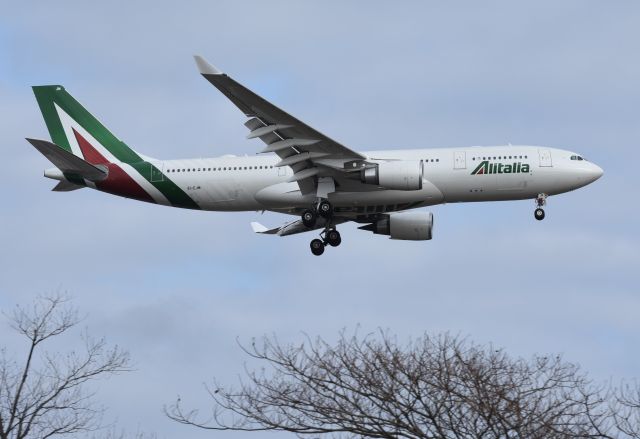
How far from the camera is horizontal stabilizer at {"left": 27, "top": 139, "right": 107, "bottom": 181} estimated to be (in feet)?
171

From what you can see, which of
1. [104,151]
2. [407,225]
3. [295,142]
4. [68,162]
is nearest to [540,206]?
[407,225]

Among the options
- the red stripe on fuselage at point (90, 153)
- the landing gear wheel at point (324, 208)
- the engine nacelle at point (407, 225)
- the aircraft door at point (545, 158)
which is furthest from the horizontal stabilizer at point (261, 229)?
the aircraft door at point (545, 158)

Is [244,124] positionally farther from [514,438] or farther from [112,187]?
[514,438]

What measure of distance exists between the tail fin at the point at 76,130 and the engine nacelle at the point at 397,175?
12.5m

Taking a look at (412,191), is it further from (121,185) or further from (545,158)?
(121,185)

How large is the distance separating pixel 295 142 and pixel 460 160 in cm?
720

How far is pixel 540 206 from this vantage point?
52.0 metres

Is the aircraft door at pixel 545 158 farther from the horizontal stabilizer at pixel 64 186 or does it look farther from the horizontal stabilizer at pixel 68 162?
the horizontal stabilizer at pixel 64 186

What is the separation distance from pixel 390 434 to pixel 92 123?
36.6 meters

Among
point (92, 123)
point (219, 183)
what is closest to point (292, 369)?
point (219, 183)

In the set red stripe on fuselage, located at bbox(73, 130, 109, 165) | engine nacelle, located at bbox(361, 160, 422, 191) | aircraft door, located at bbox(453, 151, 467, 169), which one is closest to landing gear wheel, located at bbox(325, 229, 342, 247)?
engine nacelle, located at bbox(361, 160, 422, 191)

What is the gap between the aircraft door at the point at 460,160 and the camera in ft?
167

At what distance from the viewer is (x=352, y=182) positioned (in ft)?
170

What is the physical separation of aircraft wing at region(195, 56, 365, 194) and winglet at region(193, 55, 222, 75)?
1.91 meters
